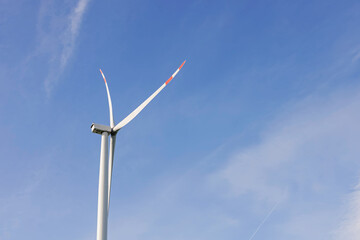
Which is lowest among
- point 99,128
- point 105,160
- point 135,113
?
point 105,160

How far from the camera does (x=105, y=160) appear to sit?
27.9 meters

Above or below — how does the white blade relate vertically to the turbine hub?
above

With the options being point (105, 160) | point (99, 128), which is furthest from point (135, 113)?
point (105, 160)

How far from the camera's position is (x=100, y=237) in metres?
23.8

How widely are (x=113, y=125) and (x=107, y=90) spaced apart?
5.07 m

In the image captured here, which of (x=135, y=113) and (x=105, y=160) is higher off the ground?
(x=135, y=113)

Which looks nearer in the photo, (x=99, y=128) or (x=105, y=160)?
(x=105, y=160)

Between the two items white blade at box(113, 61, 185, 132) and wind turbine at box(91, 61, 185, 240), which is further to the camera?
white blade at box(113, 61, 185, 132)

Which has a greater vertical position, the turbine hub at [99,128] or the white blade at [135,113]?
the white blade at [135,113]

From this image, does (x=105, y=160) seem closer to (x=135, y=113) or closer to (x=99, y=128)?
(x=99, y=128)

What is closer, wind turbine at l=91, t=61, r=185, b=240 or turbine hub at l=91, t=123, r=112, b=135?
wind turbine at l=91, t=61, r=185, b=240

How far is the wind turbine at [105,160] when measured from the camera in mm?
24555

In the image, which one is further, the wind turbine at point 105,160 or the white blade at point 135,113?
the white blade at point 135,113

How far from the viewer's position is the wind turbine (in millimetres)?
24555
